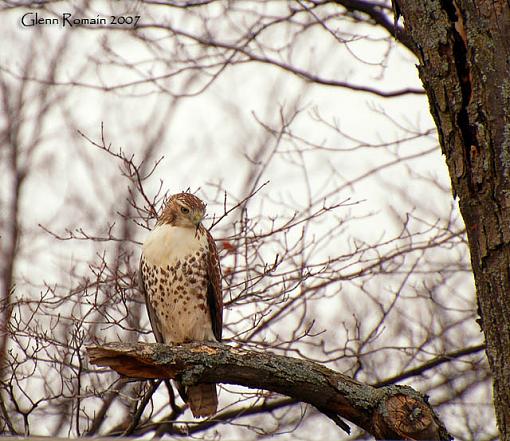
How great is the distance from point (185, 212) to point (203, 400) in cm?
114

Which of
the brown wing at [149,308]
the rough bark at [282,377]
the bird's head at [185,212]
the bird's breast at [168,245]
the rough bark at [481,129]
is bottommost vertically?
the rough bark at [282,377]

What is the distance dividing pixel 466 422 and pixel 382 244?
10.1 feet

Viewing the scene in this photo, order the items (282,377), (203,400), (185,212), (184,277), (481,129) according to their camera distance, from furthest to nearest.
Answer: (184,277)
(185,212)
(203,400)
(282,377)
(481,129)

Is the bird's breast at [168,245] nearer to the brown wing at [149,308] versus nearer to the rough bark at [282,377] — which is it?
the brown wing at [149,308]

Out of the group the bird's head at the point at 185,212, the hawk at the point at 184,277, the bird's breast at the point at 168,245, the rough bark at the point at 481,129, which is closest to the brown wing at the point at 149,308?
Answer: the hawk at the point at 184,277

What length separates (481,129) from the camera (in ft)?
10.7

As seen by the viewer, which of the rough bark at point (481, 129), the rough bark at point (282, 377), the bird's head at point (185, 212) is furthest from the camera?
the bird's head at point (185, 212)

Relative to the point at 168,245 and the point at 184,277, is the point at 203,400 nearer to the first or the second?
the point at 184,277

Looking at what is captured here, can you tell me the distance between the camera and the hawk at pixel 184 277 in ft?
17.7

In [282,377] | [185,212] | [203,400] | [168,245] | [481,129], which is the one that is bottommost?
[282,377]

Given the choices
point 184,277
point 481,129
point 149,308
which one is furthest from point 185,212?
point 481,129

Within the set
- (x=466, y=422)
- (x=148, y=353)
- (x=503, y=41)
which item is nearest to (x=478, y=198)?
(x=503, y=41)

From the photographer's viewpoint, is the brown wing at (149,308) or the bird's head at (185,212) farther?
the brown wing at (149,308)

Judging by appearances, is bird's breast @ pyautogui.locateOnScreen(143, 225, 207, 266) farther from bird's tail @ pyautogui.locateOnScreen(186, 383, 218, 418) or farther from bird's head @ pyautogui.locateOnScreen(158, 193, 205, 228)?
bird's tail @ pyautogui.locateOnScreen(186, 383, 218, 418)
